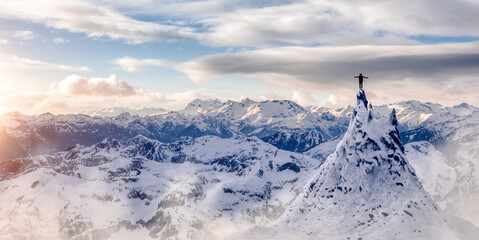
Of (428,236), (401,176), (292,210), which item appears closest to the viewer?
(428,236)

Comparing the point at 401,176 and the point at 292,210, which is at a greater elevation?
the point at 401,176

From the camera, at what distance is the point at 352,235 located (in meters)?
162

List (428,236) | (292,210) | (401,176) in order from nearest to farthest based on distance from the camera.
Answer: (428,236) < (401,176) < (292,210)

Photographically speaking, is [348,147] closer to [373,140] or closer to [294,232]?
A: [373,140]

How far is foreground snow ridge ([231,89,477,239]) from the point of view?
161 metres

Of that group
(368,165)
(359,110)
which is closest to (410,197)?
(368,165)

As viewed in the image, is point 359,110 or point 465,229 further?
point 359,110

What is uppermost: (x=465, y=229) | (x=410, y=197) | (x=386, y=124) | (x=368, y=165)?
(x=386, y=124)

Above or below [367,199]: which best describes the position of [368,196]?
above

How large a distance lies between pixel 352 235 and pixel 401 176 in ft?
97.4

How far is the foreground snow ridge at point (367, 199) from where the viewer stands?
529 feet

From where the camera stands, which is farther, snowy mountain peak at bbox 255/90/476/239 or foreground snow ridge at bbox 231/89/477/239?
snowy mountain peak at bbox 255/90/476/239

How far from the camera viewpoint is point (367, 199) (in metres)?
168

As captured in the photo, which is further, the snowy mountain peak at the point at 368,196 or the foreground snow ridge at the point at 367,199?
the snowy mountain peak at the point at 368,196
